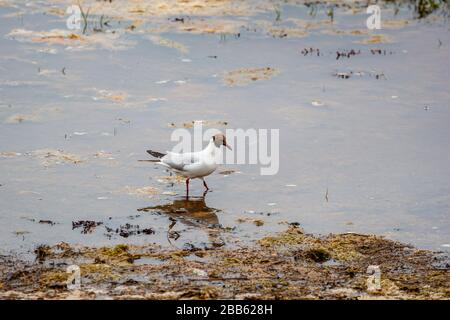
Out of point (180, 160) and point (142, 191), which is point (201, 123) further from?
point (142, 191)

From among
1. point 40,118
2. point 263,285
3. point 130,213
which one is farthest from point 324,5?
point 263,285

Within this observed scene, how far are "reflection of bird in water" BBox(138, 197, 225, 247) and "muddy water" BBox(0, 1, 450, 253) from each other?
32 mm

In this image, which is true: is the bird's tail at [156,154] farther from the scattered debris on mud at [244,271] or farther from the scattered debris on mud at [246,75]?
the scattered debris on mud at [246,75]

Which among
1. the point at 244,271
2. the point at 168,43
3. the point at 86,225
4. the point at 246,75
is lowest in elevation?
the point at 244,271

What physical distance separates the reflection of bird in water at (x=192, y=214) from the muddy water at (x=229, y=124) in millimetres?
32

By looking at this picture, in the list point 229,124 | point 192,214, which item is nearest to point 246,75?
point 229,124

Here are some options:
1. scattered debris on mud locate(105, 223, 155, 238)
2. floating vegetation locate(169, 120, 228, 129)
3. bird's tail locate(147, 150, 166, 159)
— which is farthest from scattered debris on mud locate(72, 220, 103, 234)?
floating vegetation locate(169, 120, 228, 129)

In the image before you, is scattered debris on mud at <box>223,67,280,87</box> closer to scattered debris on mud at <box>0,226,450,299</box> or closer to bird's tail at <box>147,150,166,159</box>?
bird's tail at <box>147,150,166,159</box>

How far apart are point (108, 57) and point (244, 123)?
4.26 meters

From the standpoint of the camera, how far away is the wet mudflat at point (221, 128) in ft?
32.7

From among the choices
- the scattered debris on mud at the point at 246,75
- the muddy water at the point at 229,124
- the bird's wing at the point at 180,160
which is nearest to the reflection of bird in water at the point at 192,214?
the muddy water at the point at 229,124

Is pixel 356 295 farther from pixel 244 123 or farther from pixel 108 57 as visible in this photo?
pixel 108 57

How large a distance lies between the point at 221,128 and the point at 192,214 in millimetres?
3091

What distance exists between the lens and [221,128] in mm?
14344
